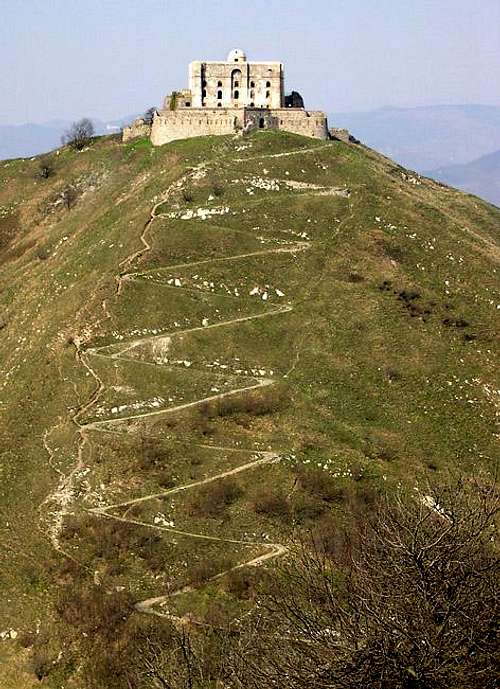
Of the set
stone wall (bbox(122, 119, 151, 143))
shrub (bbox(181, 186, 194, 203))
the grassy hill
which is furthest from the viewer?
stone wall (bbox(122, 119, 151, 143))

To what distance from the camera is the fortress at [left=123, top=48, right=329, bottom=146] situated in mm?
75625

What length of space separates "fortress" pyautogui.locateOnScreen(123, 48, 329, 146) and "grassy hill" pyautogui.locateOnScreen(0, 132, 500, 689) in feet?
23.9

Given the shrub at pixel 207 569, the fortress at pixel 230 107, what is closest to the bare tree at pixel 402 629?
the shrub at pixel 207 569

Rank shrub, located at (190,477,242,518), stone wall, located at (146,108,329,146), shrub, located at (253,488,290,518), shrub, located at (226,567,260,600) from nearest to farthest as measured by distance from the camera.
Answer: shrub, located at (226,567,260,600)
shrub, located at (190,477,242,518)
shrub, located at (253,488,290,518)
stone wall, located at (146,108,329,146)

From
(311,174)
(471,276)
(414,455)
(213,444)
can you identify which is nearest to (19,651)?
(213,444)

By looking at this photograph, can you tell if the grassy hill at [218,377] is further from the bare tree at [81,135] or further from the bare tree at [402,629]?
the bare tree at [81,135]

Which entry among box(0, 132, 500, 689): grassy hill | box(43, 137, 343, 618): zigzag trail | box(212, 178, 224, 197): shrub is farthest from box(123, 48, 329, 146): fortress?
box(43, 137, 343, 618): zigzag trail

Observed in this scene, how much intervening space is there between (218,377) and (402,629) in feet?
87.6

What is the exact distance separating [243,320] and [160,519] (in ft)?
56.6

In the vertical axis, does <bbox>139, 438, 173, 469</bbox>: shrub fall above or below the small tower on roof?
below

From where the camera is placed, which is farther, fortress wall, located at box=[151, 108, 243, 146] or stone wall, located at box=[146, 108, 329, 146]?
fortress wall, located at box=[151, 108, 243, 146]

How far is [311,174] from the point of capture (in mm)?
64125

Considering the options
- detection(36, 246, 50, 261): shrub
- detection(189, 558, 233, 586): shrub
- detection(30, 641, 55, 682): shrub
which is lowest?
detection(30, 641, 55, 682): shrub

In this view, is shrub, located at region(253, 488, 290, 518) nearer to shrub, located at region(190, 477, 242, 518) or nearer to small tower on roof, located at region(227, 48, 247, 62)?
shrub, located at region(190, 477, 242, 518)
